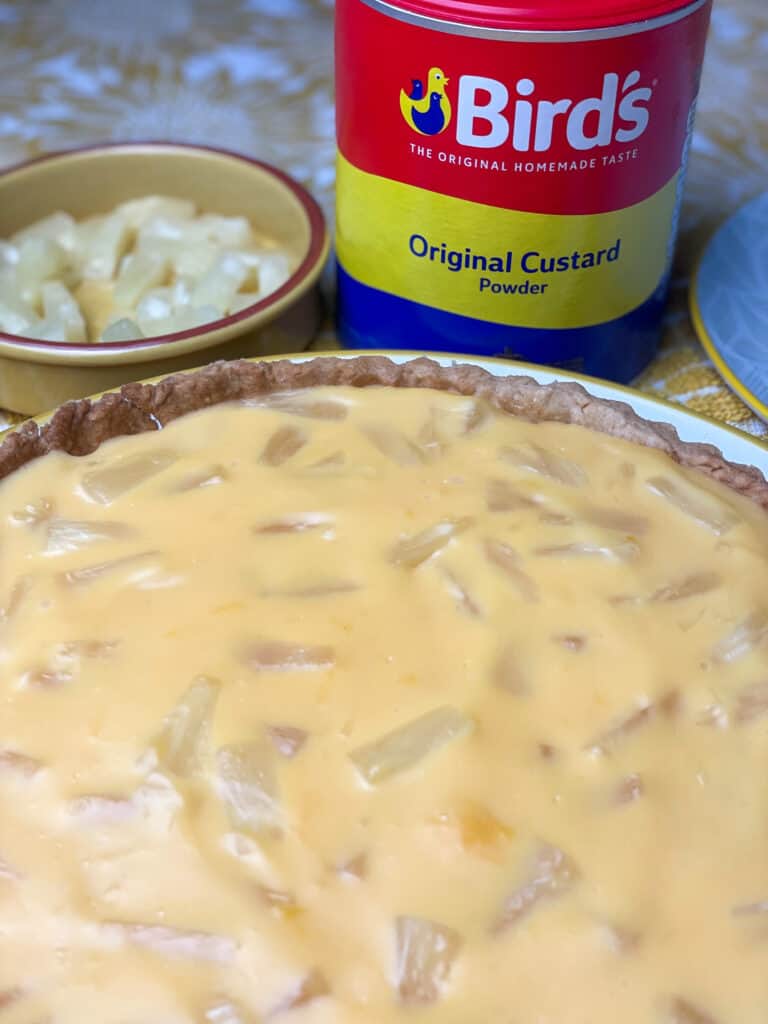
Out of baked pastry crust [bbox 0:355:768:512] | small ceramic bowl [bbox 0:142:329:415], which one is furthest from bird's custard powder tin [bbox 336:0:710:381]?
baked pastry crust [bbox 0:355:768:512]

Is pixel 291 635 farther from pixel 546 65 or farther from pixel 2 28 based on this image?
pixel 2 28

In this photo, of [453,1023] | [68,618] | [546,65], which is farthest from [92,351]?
[453,1023]

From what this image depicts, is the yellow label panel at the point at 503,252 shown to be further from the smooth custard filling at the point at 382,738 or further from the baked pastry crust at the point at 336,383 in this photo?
the smooth custard filling at the point at 382,738

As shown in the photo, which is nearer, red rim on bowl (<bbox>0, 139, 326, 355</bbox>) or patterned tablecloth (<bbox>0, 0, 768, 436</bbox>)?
red rim on bowl (<bbox>0, 139, 326, 355</bbox>)

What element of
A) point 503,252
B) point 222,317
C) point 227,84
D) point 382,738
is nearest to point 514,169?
point 503,252

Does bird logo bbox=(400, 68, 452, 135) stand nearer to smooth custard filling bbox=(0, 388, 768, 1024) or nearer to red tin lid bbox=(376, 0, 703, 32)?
red tin lid bbox=(376, 0, 703, 32)

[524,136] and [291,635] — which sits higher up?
[524,136]

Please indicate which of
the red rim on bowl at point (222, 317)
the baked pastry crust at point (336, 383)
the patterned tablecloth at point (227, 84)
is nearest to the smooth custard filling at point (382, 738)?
the baked pastry crust at point (336, 383)
